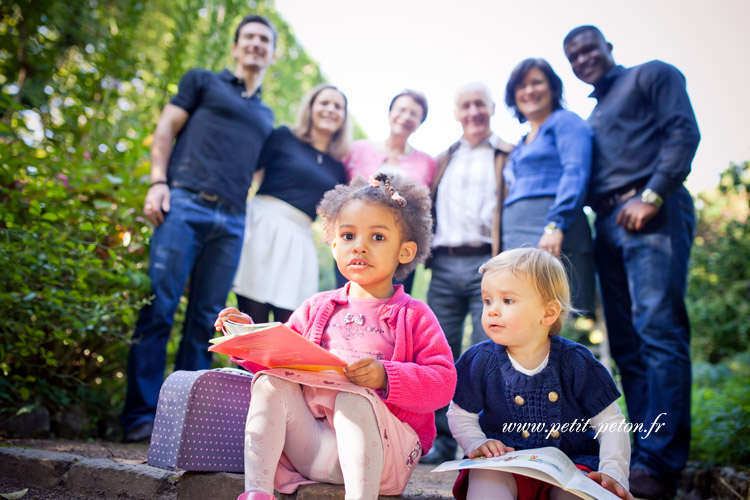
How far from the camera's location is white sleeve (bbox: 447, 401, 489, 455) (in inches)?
63.0

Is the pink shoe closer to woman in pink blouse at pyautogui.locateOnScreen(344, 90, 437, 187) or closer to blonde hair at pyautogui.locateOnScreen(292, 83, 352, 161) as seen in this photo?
woman in pink blouse at pyautogui.locateOnScreen(344, 90, 437, 187)

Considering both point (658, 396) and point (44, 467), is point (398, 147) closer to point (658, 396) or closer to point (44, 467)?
point (658, 396)

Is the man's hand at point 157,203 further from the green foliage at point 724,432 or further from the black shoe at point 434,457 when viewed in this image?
the green foliage at point 724,432

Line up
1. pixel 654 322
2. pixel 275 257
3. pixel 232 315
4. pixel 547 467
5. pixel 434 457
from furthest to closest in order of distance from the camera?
1. pixel 275 257
2. pixel 434 457
3. pixel 654 322
4. pixel 232 315
5. pixel 547 467

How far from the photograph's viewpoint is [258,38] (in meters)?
3.26

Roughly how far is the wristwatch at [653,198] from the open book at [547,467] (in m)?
1.41

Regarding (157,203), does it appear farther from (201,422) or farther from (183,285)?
(201,422)

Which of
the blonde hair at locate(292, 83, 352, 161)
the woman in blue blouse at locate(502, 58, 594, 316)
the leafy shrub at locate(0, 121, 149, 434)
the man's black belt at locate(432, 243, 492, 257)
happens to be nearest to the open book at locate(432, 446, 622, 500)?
the woman in blue blouse at locate(502, 58, 594, 316)

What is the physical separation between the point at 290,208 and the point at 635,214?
1.84m

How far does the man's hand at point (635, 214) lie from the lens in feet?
7.89

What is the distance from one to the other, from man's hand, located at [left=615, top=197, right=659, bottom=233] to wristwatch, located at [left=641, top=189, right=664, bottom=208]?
0.05 ft

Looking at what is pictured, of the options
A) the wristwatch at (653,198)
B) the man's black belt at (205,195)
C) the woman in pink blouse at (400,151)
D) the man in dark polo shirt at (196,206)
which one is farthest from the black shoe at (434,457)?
the man's black belt at (205,195)

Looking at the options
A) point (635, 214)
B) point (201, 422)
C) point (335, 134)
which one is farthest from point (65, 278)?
point (635, 214)

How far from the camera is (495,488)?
1467mm
